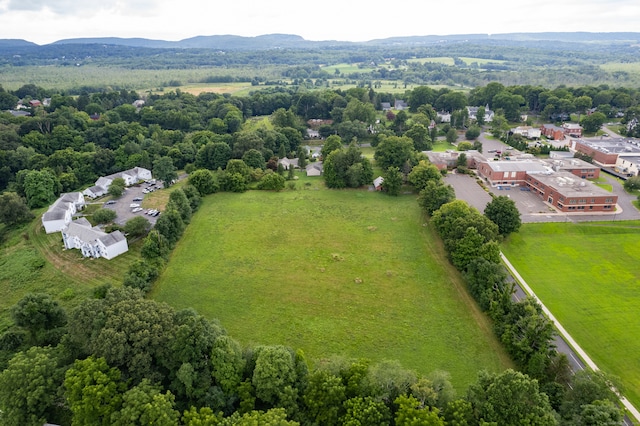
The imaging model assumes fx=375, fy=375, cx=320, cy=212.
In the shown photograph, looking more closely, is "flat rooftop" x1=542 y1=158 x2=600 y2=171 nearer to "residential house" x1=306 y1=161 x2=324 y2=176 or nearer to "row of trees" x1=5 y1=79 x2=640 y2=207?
"row of trees" x1=5 y1=79 x2=640 y2=207

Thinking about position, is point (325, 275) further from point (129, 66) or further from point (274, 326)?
point (129, 66)

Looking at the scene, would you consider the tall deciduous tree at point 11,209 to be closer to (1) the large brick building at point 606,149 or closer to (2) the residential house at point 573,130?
(1) the large brick building at point 606,149

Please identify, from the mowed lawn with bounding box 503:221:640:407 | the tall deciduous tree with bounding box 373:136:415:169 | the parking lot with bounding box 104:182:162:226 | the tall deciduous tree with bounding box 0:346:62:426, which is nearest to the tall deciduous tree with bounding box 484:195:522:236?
the mowed lawn with bounding box 503:221:640:407

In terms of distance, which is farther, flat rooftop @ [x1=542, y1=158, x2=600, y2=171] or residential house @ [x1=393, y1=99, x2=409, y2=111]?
residential house @ [x1=393, y1=99, x2=409, y2=111]

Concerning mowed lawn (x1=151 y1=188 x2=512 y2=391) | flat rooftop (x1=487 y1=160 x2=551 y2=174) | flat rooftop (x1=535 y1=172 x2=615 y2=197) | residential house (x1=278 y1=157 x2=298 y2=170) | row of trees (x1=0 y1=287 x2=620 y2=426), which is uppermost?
row of trees (x1=0 y1=287 x2=620 y2=426)

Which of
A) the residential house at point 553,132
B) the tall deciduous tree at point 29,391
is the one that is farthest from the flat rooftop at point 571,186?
the tall deciduous tree at point 29,391

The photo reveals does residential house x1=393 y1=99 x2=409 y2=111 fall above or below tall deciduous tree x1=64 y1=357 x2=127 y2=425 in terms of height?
below

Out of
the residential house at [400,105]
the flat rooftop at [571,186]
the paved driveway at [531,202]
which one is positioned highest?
the residential house at [400,105]
